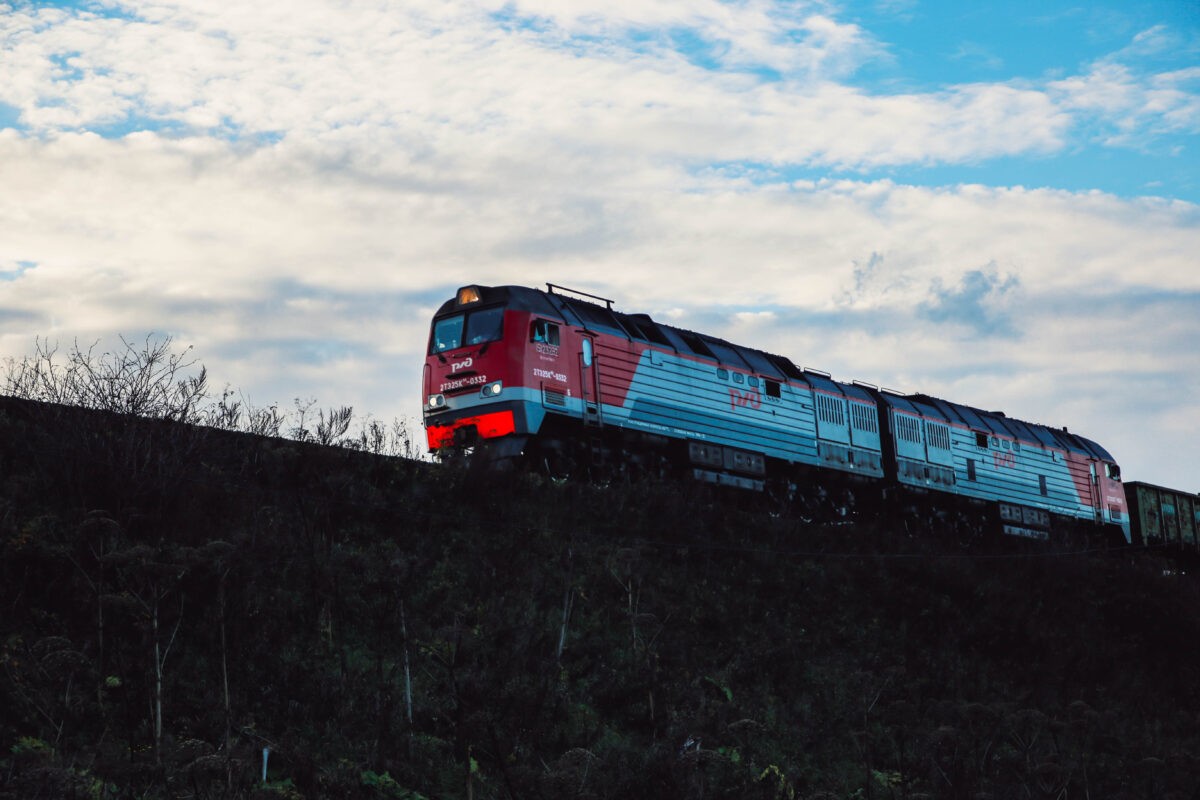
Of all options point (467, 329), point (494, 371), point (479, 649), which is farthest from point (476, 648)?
point (467, 329)

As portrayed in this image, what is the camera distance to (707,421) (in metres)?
28.0

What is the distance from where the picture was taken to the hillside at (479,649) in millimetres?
13555

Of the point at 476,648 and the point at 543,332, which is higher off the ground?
the point at 543,332

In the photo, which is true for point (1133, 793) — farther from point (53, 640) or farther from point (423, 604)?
point (53, 640)

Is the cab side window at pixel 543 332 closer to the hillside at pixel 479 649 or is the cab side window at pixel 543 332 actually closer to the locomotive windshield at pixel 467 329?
the locomotive windshield at pixel 467 329

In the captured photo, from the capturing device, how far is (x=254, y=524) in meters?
18.1

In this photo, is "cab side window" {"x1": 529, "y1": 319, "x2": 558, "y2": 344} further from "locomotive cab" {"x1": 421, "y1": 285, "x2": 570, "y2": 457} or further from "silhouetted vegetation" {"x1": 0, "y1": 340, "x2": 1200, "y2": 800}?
"silhouetted vegetation" {"x1": 0, "y1": 340, "x2": 1200, "y2": 800}

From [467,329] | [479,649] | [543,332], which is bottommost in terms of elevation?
[479,649]

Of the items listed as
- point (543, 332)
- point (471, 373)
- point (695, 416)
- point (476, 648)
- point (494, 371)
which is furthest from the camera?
point (695, 416)

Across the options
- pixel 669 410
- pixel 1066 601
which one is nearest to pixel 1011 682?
pixel 1066 601

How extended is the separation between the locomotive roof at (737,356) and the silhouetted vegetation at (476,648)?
3.82 m

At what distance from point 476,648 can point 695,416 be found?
11.9 metres

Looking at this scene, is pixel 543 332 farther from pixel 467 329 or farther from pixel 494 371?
pixel 467 329

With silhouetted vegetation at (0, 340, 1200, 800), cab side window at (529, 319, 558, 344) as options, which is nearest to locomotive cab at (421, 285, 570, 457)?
cab side window at (529, 319, 558, 344)
